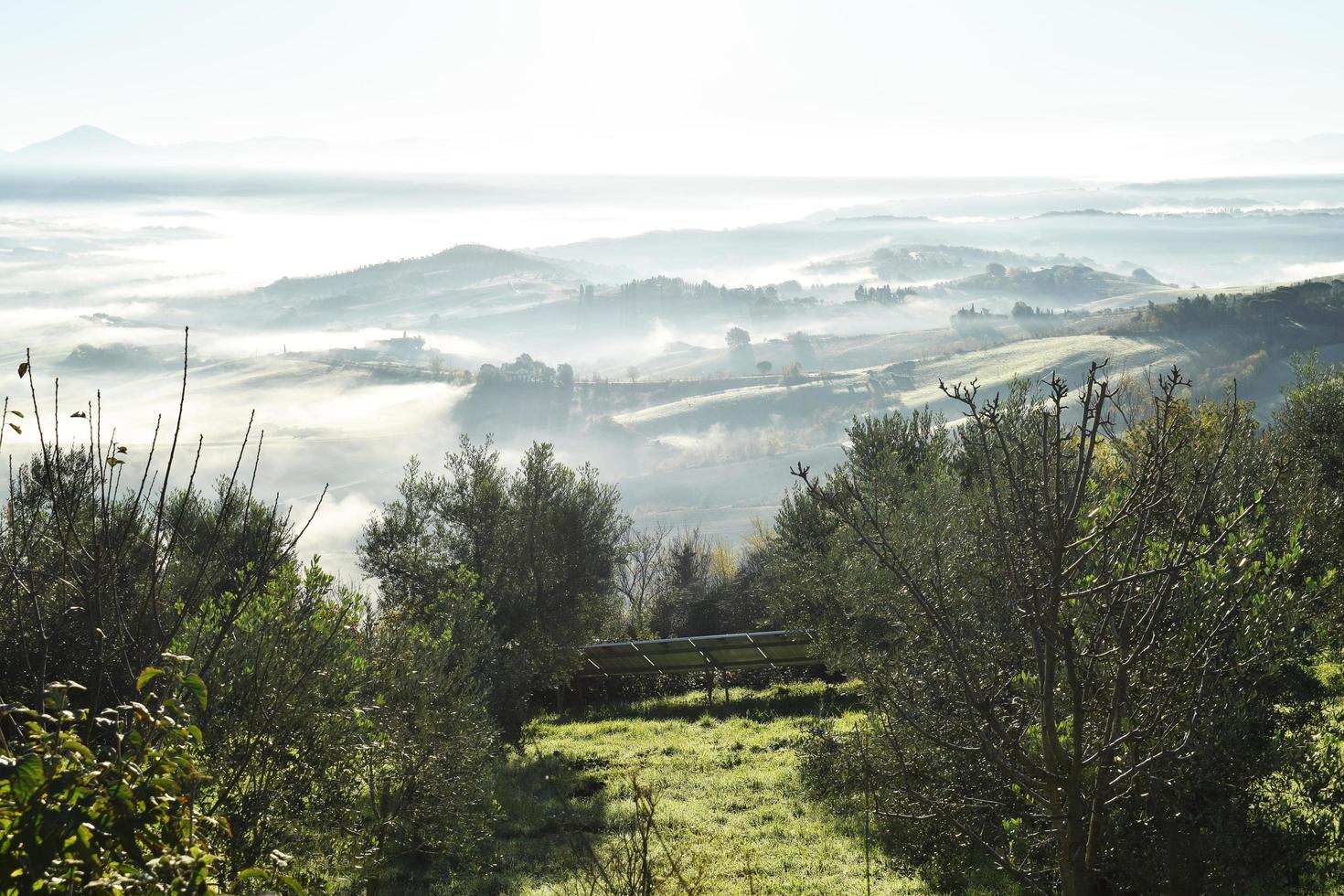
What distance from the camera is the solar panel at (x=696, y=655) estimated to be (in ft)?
140

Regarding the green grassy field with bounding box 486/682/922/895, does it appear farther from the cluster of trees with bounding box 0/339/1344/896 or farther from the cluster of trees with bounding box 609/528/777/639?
the cluster of trees with bounding box 609/528/777/639

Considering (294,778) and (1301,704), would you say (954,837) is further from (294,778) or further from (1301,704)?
(294,778)

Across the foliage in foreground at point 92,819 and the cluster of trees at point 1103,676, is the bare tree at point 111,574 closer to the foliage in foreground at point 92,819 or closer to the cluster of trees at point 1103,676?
the foliage in foreground at point 92,819

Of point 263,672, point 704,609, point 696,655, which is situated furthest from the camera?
point 704,609

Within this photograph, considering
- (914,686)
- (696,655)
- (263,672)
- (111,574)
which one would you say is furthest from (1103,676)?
(696,655)

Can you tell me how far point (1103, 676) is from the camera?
12.9 m

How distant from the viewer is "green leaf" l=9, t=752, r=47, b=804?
14.3 feet

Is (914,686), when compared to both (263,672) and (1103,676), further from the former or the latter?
(263,672)

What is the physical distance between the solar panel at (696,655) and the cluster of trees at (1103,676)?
66.8 ft

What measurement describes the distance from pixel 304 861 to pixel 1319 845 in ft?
52.0

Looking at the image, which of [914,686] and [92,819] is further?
[914,686]

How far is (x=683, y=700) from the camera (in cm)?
4353

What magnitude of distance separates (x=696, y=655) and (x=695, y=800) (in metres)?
17.1

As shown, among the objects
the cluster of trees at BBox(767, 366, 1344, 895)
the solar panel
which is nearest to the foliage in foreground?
the cluster of trees at BBox(767, 366, 1344, 895)
